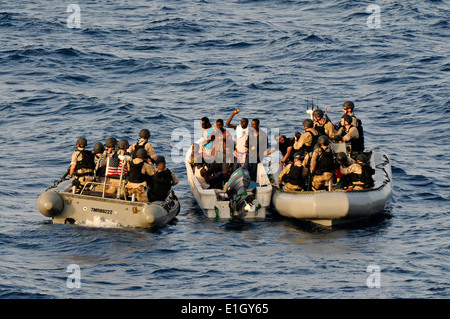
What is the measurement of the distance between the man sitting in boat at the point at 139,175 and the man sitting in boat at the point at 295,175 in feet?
10.9

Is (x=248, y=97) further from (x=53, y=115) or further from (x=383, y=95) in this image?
(x=53, y=115)

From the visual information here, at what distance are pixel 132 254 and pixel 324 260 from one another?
13.6 feet

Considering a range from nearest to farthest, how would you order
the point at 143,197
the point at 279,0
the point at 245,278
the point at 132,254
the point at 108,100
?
the point at 245,278 → the point at 132,254 → the point at 143,197 → the point at 108,100 → the point at 279,0

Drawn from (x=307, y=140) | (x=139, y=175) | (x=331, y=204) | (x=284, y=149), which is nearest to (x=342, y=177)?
(x=307, y=140)

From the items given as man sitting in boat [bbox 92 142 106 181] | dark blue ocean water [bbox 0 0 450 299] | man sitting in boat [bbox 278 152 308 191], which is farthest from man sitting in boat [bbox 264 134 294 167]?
man sitting in boat [bbox 92 142 106 181]

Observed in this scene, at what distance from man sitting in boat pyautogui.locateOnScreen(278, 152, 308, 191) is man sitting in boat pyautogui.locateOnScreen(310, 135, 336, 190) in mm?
247

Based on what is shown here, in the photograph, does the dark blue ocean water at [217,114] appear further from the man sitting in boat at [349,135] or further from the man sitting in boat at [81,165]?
the man sitting in boat at [349,135]

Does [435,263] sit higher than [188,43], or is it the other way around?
[188,43]

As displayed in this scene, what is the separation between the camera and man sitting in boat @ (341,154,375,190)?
1975 centimetres

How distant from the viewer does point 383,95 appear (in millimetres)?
34000

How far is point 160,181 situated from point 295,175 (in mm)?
3316

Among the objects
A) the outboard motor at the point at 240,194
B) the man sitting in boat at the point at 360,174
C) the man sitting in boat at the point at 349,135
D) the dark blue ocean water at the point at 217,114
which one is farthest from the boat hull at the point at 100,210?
the man sitting in boat at the point at 349,135

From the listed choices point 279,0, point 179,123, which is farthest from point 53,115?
point 279,0

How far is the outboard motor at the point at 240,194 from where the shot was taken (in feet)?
64.9
